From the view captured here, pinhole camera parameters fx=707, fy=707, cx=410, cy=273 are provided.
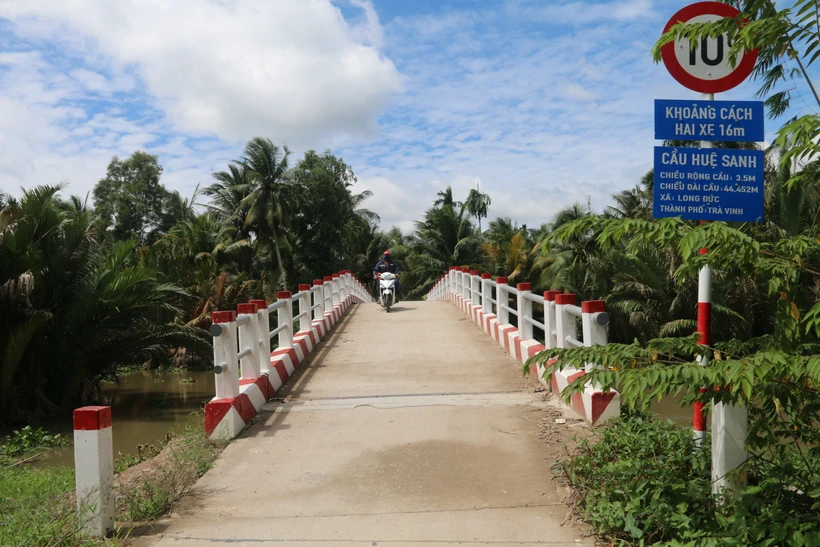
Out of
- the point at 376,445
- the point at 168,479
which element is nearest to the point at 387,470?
the point at 376,445

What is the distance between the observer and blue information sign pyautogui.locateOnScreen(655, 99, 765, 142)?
412 cm

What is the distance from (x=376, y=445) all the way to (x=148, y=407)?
997 centimetres

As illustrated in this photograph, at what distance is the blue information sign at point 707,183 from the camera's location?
13.4ft

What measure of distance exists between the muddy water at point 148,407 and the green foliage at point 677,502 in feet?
19.4

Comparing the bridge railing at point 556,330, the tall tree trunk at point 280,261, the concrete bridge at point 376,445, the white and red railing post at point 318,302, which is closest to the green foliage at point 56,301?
the white and red railing post at point 318,302

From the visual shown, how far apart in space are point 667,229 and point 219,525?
306 cm

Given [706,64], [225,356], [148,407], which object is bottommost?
[148,407]

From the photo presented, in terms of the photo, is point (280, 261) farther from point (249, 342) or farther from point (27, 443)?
point (249, 342)

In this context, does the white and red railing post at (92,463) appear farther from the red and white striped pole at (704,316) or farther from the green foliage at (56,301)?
the green foliage at (56,301)

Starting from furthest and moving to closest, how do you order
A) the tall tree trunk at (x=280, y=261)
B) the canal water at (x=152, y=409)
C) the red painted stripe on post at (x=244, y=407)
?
the tall tree trunk at (x=280, y=261), the canal water at (x=152, y=409), the red painted stripe on post at (x=244, y=407)

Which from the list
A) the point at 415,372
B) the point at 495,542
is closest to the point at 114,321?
the point at 415,372

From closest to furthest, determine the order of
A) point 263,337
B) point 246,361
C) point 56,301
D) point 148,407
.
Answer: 1. point 246,361
2. point 263,337
3. point 56,301
4. point 148,407

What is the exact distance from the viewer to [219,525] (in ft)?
13.9

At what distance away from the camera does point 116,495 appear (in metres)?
4.86
